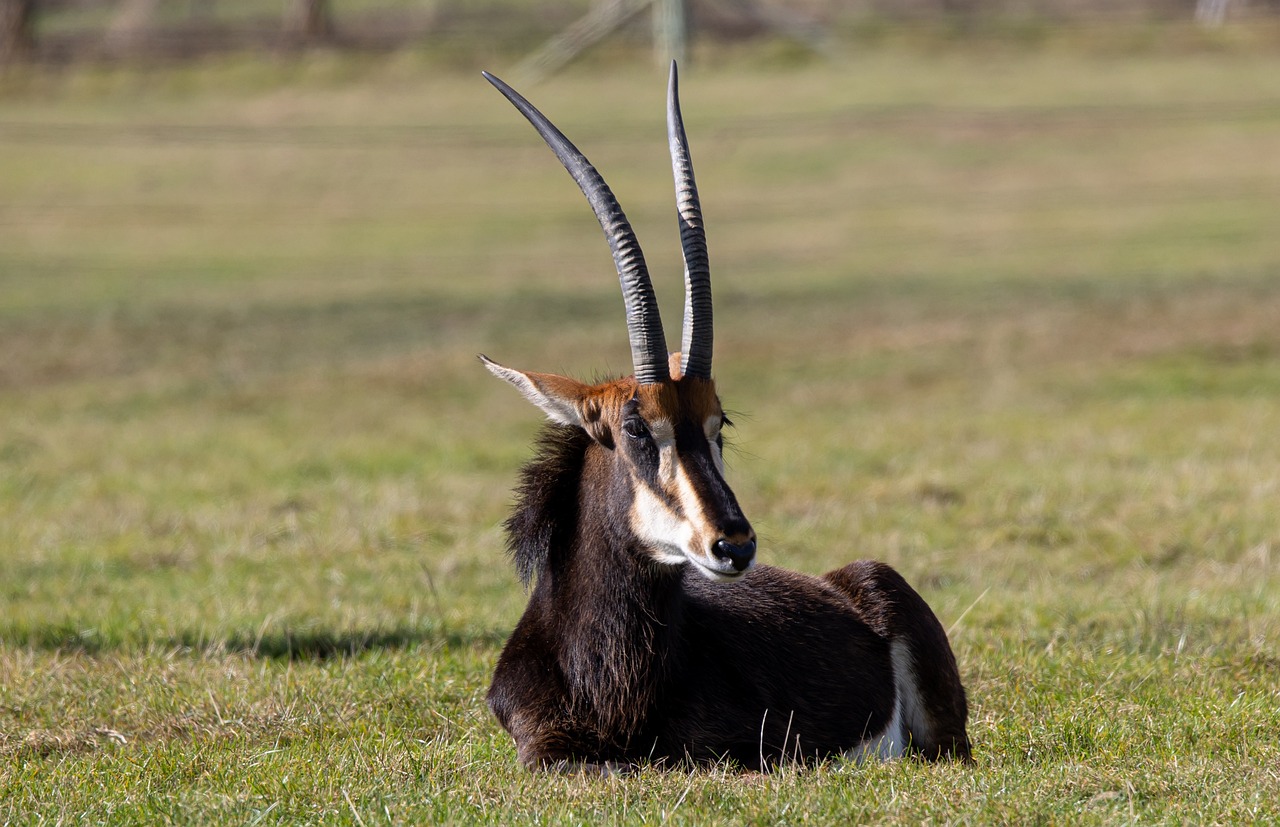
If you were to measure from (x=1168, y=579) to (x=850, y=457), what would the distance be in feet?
14.5

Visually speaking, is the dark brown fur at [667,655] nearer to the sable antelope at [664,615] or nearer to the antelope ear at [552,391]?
the sable antelope at [664,615]

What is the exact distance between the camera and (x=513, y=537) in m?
6.18

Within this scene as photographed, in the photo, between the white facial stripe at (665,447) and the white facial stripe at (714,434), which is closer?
the white facial stripe at (665,447)

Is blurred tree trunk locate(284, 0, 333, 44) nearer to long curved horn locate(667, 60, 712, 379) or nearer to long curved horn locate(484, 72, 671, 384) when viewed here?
long curved horn locate(667, 60, 712, 379)

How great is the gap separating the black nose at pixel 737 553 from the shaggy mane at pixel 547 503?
1.01m

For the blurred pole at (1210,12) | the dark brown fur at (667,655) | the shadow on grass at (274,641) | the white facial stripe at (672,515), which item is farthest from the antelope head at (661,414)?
the blurred pole at (1210,12)

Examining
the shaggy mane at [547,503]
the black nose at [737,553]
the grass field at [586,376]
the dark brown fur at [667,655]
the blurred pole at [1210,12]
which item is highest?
the blurred pole at [1210,12]

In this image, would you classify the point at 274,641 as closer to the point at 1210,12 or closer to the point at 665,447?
the point at 665,447

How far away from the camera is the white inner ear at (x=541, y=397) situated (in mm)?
5688

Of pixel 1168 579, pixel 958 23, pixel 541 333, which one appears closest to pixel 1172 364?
pixel 541 333

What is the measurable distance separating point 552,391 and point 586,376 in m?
12.8

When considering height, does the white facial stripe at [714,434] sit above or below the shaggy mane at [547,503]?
above

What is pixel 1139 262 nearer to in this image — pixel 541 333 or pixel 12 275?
pixel 541 333

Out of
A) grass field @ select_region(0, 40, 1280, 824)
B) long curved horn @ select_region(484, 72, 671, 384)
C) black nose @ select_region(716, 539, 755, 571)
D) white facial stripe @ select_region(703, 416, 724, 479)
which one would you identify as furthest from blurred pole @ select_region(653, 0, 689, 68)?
A: black nose @ select_region(716, 539, 755, 571)
